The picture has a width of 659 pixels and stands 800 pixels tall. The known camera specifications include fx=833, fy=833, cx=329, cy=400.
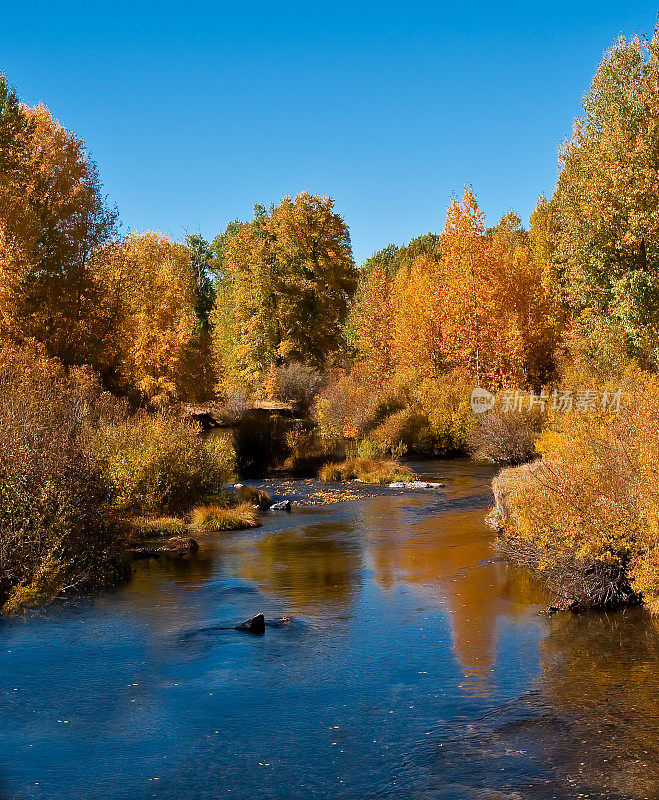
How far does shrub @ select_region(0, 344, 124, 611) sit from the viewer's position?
618 inches

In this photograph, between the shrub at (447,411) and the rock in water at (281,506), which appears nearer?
the rock in water at (281,506)

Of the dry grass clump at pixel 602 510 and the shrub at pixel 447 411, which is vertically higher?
the shrub at pixel 447 411

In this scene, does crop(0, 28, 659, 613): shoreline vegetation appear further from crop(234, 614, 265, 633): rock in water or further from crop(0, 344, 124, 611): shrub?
crop(234, 614, 265, 633): rock in water

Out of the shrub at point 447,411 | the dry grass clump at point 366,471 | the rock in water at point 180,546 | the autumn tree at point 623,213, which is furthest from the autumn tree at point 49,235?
the autumn tree at point 623,213

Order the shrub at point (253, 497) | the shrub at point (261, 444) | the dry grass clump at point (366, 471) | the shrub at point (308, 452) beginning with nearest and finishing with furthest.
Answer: the shrub at point (253, 497) → the dry grass clump at point (366, 471) → the shrub at point (308, 452) → the shrub at point (261, 444)

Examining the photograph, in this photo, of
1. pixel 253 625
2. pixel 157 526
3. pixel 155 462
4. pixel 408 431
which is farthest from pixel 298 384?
pixel 253 625

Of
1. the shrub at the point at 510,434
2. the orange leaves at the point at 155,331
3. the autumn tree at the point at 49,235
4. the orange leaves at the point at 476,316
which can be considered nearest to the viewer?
the autumn tree at the point at 49,235

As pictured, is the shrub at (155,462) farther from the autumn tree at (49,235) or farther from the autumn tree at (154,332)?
the autumn tree at (154,332)

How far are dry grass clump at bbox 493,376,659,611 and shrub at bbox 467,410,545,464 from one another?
66.5ft

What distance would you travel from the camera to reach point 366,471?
35.3m

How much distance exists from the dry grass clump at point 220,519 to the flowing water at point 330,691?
510cm

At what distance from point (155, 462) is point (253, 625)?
34.6ft

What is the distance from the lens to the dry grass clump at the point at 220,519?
24.4m

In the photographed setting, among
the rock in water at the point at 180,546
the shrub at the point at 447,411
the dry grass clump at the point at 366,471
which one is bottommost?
the rock in water at the point at 180,546
